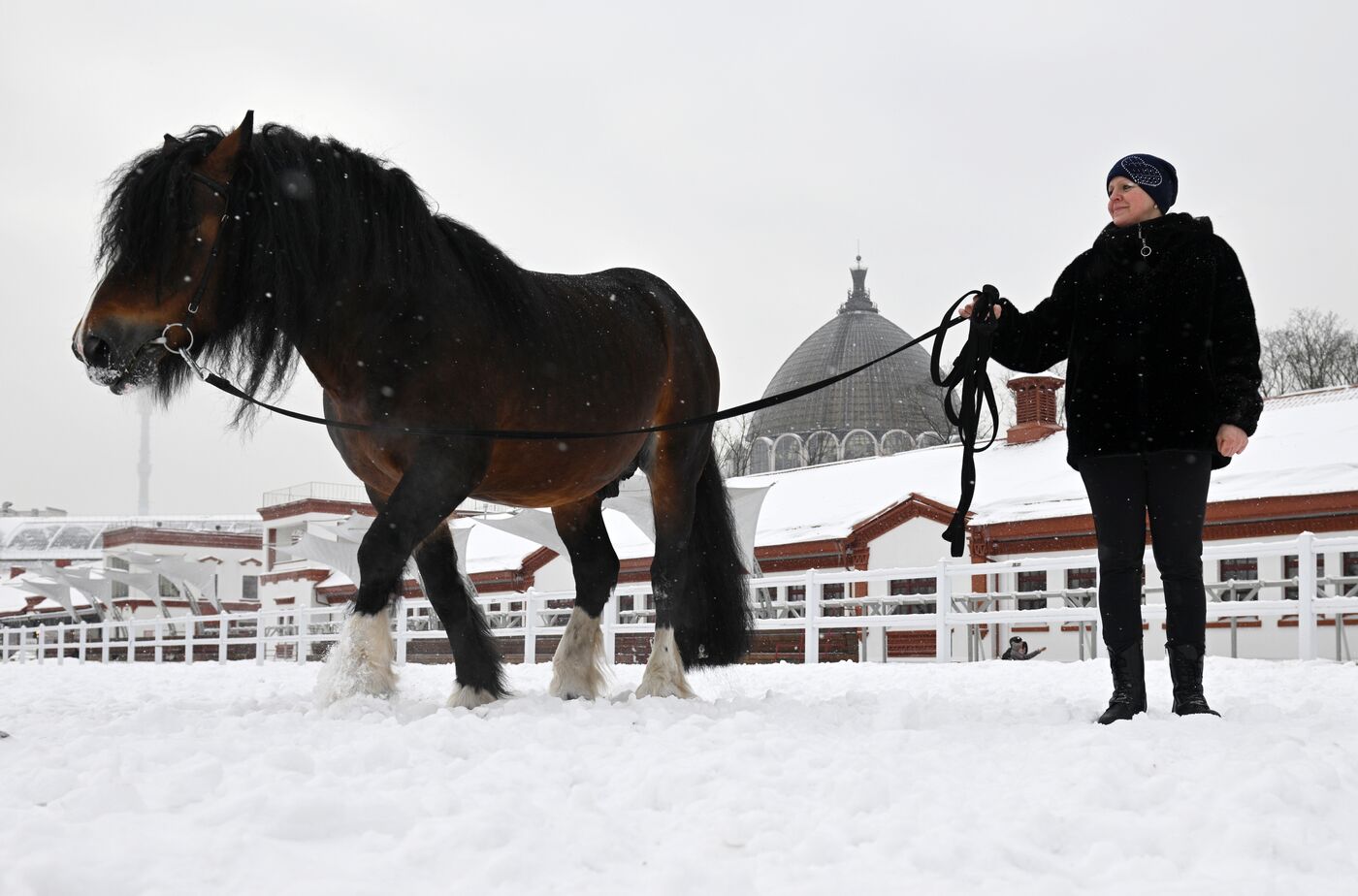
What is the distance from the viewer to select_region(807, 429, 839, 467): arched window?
75.0 metres

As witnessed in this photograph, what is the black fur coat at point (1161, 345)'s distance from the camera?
4.14 metres

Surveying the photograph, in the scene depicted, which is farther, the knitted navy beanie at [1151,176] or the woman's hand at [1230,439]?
the knitted navy beanie at [1151,176]

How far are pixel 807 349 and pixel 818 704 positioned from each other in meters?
93.3

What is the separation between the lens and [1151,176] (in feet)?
14.3

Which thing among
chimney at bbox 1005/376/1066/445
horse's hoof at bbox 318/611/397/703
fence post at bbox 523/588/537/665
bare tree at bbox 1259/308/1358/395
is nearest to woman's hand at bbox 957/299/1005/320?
horse's hoof at bbox 318/611/397/703

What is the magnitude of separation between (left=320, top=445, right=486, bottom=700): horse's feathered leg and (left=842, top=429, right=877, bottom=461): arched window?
71255mm

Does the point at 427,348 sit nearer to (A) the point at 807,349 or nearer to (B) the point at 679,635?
(B) the point at 679,635

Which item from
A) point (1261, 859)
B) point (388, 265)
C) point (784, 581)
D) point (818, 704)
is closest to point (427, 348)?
point (388, 265)

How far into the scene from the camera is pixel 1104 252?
14.4ft

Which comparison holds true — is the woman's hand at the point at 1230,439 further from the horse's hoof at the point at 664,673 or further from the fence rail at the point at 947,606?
the fence rail at the point at 947,606

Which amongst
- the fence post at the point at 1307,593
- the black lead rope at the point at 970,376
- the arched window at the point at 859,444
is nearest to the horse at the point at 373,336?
the black lead rope at the point at 970,376

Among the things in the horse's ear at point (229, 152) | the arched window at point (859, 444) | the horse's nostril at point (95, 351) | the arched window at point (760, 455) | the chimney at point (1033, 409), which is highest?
the arched window at point (859, 444)

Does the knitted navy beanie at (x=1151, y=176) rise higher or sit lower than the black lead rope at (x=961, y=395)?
higher

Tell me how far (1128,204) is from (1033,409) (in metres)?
23.7
